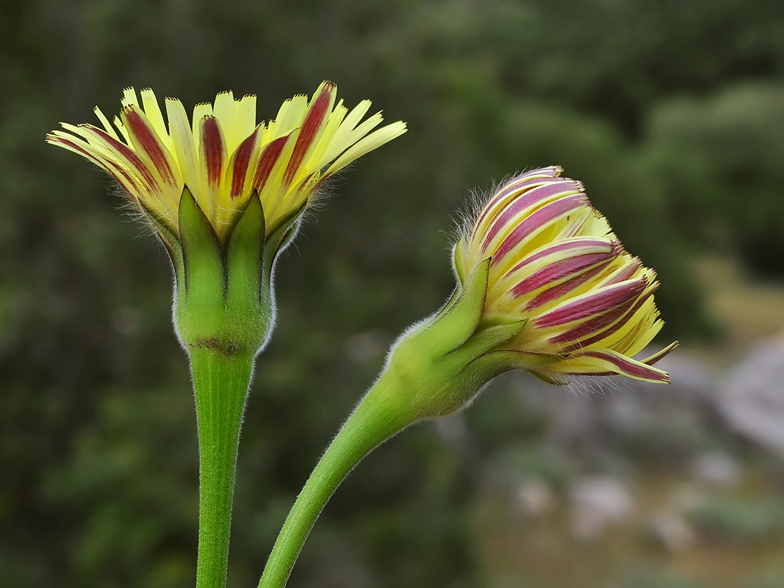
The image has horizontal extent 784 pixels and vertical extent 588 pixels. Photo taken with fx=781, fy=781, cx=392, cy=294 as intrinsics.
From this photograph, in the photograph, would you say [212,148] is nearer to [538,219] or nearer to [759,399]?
[538,219]

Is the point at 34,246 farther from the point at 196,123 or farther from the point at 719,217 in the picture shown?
the point at 719,217

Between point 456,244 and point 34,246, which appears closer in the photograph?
point 456,244

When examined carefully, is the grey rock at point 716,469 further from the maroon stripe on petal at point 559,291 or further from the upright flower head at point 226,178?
the upright flower head at point 226,178

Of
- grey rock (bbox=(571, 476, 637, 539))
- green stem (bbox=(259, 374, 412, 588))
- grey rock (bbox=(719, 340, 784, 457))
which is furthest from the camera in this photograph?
grey rock (bbox=(719, 340, 784, 457))

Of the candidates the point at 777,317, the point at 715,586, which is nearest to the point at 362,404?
the point at 715,586

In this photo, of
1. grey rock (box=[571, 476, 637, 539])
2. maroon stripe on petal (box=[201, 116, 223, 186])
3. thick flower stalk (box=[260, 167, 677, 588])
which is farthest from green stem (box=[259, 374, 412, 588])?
grey rock (box=[571, 476, 637, 539])

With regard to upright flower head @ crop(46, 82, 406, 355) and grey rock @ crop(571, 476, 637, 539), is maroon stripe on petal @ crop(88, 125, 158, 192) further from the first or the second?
grey rock @ crop(571, 476, 637, 539)

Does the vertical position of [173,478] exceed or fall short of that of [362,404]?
it exceeds it
